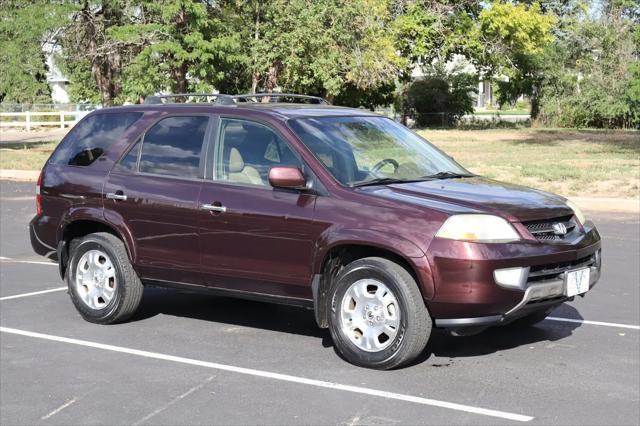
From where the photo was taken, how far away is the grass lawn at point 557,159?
17875 millimetres

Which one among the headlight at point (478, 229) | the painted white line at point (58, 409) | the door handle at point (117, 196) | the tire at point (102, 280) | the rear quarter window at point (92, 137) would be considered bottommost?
the painted white line at point (58, 409)

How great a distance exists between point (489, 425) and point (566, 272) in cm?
152

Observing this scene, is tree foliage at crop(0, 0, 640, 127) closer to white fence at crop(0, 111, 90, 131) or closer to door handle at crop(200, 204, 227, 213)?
white fence at crop(0, 111, 90, 131)

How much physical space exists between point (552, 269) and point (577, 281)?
289mm

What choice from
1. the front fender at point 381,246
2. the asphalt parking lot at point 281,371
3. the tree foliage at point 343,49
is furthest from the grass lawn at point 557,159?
the front fender at point 381,246

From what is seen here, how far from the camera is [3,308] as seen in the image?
28.5 ft

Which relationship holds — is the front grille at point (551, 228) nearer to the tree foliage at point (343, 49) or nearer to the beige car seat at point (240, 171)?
the beige car seat at point (240, 171)

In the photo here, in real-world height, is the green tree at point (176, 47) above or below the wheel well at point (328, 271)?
above

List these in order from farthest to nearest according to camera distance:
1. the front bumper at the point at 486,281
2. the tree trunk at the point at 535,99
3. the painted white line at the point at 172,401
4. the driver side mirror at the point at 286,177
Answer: the tree trunk at the point at 535,99
the driver side mirror at the point at 286,177
the front bumper at the point at 486,281
the painted white line at the point at 172,401

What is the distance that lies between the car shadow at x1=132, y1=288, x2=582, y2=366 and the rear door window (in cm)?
144

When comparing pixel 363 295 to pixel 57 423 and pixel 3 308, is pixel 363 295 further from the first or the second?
pixel 3 308

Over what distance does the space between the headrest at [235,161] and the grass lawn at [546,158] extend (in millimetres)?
11114

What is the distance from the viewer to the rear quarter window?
7.89m

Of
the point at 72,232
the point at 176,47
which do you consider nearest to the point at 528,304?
the point at 72,232
